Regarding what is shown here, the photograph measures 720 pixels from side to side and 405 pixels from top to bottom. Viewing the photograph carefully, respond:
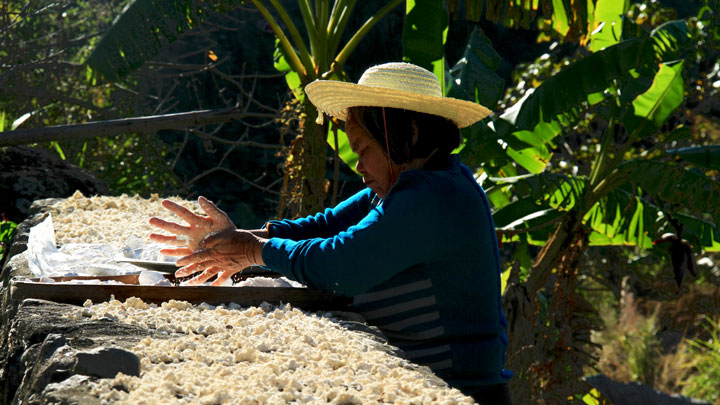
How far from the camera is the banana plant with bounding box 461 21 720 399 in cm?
525

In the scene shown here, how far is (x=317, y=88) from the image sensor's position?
2.82m

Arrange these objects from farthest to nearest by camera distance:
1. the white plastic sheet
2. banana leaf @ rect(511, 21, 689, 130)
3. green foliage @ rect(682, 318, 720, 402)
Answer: green foliage @ rect(682, 318, 720, 402), banana leaf @ rect(511, 21, 689, 130), the white plastic sheet

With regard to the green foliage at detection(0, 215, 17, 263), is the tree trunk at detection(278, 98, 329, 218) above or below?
above

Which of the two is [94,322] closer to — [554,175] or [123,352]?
[123,352]

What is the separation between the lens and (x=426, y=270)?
2277 mm

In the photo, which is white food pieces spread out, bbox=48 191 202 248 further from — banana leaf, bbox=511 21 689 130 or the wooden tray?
banana leaf, bbox=511 21 689 130

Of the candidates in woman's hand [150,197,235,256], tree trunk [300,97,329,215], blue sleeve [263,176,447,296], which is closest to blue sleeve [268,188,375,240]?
woman's hand [150,197,235,256]

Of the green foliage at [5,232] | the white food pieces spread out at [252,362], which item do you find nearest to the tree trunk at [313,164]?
the green foliage at [5,232]

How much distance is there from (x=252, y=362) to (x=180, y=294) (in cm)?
65

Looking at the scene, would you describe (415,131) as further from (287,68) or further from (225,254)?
(287,68)

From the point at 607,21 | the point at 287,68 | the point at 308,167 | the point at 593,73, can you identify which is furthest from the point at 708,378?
the point at 287,68

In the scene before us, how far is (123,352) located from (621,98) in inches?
183

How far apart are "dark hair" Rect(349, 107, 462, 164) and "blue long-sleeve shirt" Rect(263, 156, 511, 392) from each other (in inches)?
6.0

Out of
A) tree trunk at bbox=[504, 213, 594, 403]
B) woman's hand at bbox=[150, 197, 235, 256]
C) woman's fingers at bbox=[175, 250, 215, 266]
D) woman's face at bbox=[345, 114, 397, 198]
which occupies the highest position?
woman's face at bbox=[345, 114, 397, 198]
